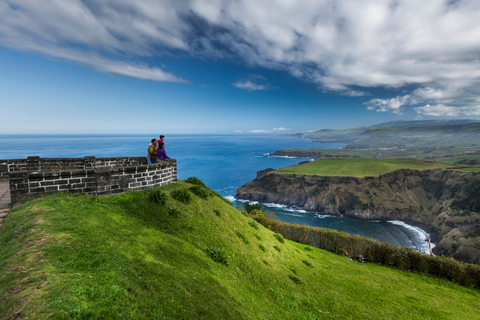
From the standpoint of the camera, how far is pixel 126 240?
296 inches

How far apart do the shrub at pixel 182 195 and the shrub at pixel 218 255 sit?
3.52 m

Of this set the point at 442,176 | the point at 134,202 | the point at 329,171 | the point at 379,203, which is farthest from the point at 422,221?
the point at 134,202

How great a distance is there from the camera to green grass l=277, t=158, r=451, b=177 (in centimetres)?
11388

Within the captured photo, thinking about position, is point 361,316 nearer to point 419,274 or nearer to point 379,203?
point 419,274

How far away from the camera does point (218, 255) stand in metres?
10.0

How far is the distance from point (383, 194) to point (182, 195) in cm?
11141

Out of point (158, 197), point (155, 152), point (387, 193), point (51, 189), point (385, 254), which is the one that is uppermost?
point (155, 152)

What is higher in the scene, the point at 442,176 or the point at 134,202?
the point at 134,202

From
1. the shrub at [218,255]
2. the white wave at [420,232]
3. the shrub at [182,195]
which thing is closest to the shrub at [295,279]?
the shrub at [218,255]

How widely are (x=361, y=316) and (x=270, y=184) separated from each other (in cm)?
9981

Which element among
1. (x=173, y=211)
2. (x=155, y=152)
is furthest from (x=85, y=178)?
(x=155, y=152)

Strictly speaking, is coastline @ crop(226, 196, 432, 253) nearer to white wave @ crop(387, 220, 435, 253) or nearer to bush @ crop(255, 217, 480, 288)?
white wave @ crop(387, 220, 435, 253)

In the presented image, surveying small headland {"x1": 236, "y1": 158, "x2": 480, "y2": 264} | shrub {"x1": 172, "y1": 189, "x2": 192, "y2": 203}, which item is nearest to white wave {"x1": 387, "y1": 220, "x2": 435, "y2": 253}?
small headland {"x1": 236, "y1": 158, "x2": 480, "y2": 264}

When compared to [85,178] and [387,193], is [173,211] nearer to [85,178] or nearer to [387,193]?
[85,178]
